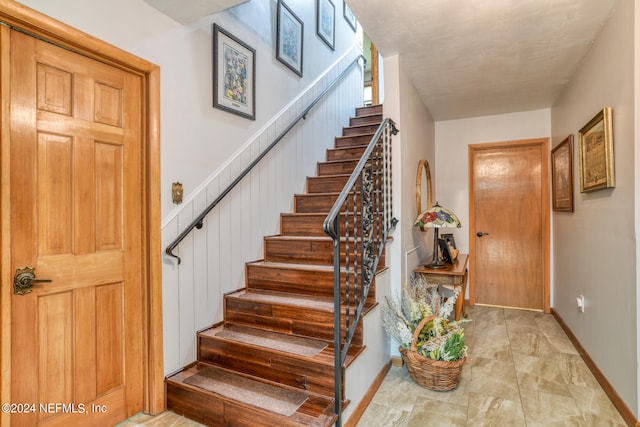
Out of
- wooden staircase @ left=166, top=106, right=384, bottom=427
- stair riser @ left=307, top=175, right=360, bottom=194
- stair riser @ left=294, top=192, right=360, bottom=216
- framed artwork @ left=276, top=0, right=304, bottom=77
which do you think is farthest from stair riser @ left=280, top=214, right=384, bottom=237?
framed artwork @ left=276, top=0, right=304, bottom=77

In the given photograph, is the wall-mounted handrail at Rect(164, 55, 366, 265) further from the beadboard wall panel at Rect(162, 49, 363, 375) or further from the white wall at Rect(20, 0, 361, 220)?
the white wall at Rect(20, 0, 361, 220)

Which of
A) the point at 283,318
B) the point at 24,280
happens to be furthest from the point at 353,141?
the point at 24,280

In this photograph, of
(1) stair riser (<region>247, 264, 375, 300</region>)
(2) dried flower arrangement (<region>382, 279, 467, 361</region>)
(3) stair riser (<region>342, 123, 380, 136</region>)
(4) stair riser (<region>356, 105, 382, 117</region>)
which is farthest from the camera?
(4) stair riser (<region>356, 105, 382, 117</region>)

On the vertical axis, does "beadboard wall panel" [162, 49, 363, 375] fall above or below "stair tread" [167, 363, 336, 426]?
above

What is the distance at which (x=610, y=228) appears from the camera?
2068mm

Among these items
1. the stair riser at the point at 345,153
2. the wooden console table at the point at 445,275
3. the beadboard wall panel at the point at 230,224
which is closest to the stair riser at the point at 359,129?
the stair riser at the point at 345,153

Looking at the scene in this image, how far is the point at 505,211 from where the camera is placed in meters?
4.07

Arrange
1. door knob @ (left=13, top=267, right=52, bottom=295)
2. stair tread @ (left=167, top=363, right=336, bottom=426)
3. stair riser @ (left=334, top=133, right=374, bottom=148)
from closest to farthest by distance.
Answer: door knob @ (left=13, top=267, right=52, bottom=295) < stair tread @ (left=167, top=363, right=336, bottom=426) < stair riser @ (left=334, top=133, right=374, bottom=148)

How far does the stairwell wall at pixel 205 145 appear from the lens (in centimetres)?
192

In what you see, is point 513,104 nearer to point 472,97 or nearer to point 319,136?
point 472,97

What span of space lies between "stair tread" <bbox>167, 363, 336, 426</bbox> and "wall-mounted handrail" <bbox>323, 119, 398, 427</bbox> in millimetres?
107

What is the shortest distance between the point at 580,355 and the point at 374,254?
74.6 inches

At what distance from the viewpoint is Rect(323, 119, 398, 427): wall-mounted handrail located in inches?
68.4

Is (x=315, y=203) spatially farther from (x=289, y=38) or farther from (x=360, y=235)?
(x=289, y=38)
